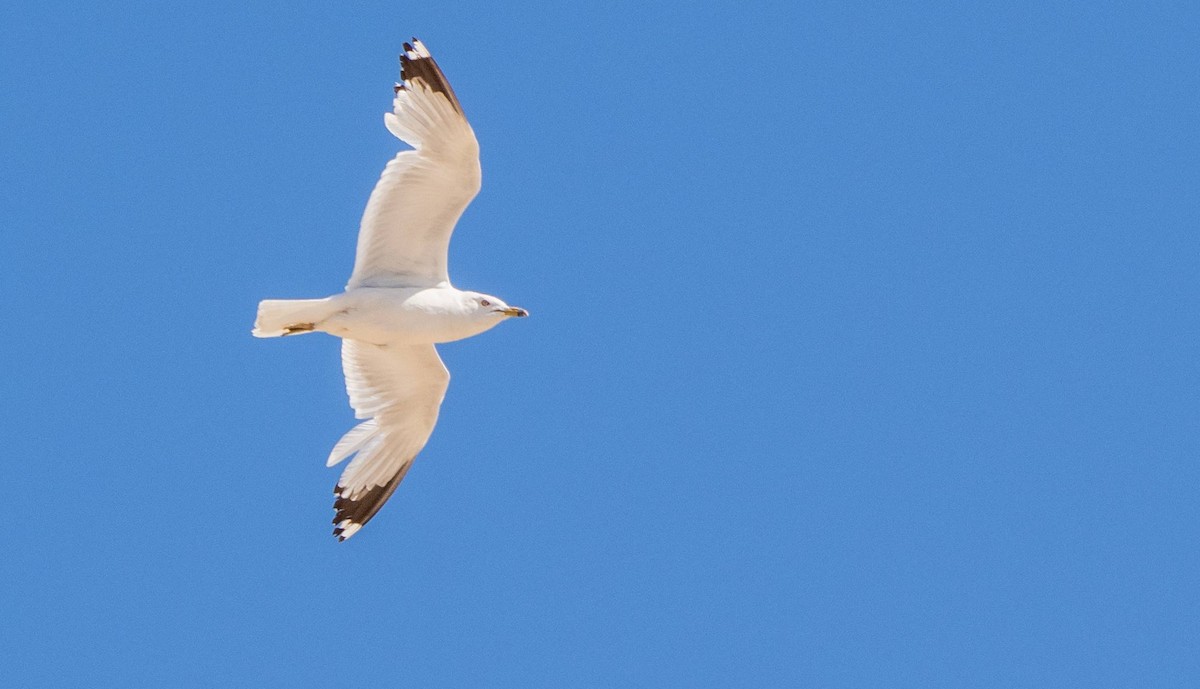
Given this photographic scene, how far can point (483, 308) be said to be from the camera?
1241cm

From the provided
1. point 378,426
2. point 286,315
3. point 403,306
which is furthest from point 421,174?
point 378,426

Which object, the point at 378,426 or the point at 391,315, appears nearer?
the point at 391,315

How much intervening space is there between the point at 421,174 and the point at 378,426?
2.17 metres

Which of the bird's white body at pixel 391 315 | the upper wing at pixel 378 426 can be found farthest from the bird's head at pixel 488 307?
the upper wing at pixel 378 426

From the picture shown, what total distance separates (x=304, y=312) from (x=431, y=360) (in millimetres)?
1229

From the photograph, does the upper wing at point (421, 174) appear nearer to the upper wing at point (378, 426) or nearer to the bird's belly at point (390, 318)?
the bird's belly at point (390, 318)

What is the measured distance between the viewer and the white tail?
1208 cm

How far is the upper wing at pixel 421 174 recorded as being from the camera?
1196cm

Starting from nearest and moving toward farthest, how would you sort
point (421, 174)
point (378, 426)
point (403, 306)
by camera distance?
point (421, 174) < point (403, 306) < point (378, 426)

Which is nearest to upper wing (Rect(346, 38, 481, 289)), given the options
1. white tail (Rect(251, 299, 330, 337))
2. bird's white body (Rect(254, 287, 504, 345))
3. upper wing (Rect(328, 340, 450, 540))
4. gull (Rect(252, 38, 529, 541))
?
gull (Rect(252, 38, 529, 541))

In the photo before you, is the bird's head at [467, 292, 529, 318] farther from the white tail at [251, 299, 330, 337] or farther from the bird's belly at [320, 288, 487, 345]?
the white tail at [251, 299, 330, 337]

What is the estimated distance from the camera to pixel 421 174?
39.4 ft

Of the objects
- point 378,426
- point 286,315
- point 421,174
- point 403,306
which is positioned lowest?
point 286,315

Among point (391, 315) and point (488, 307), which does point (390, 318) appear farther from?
point (488, 307)
